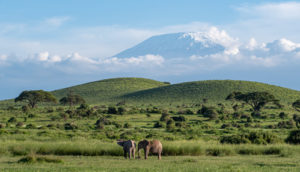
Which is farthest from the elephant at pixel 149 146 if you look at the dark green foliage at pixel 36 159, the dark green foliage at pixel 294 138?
the dark green foliage at pixel 294 138

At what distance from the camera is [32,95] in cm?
9819

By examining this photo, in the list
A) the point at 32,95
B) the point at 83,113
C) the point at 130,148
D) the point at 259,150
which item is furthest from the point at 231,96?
the point at 130,148

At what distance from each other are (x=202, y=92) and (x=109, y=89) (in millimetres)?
46214

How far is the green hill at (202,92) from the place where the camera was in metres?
135

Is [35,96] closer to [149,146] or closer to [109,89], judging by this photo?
[109,89]

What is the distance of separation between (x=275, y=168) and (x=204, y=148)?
23.7ft

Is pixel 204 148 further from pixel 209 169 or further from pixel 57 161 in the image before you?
pixel 57 161

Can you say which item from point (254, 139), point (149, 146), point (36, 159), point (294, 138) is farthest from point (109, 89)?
point (36, 159)

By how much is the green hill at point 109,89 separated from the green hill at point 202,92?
383 inches

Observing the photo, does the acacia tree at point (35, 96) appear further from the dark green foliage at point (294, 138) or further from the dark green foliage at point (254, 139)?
the dark green foliage at point (294, 138)

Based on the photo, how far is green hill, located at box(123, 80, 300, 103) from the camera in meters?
135

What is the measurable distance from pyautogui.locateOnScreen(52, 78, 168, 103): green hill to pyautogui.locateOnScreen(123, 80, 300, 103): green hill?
9738 millimetres

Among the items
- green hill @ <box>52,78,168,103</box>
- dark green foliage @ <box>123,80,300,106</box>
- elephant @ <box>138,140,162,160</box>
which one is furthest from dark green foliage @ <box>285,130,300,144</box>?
green hill @ <box>52,78,168,103</box>

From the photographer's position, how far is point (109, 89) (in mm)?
172250
